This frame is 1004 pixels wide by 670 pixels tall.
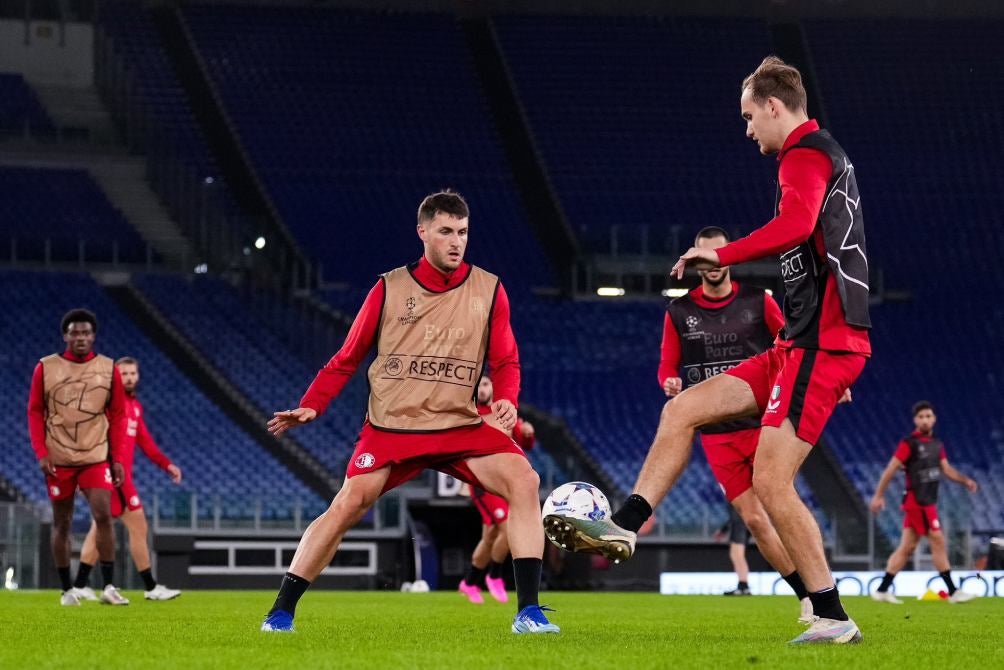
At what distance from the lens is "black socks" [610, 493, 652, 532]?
5562mm

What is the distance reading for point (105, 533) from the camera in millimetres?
11555

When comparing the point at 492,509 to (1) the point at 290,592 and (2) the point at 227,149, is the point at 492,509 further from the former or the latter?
(2) the point at 227,149

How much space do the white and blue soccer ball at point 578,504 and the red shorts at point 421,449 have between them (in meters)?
0.72

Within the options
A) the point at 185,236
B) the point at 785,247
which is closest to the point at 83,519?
the point at 185,236

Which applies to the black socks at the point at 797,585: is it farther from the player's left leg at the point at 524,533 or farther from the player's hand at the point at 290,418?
the player's hand at the point at 290,418

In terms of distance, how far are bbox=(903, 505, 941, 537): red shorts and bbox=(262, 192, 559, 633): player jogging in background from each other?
9.60m

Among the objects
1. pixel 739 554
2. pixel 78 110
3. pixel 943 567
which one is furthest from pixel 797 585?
pixel 78 110

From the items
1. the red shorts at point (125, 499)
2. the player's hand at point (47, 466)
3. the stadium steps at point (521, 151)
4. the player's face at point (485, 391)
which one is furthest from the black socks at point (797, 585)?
the stadium steps at point (521, 151)

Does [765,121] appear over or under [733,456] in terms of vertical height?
over

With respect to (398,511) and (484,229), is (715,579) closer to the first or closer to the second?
(398,511)

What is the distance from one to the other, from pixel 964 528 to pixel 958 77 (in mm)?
11910

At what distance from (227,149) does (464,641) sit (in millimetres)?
22088

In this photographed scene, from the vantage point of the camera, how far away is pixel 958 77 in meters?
27.6

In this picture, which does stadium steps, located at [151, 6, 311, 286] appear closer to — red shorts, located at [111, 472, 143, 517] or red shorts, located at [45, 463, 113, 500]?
red shorts, located at [111, 472, 143, 517]
